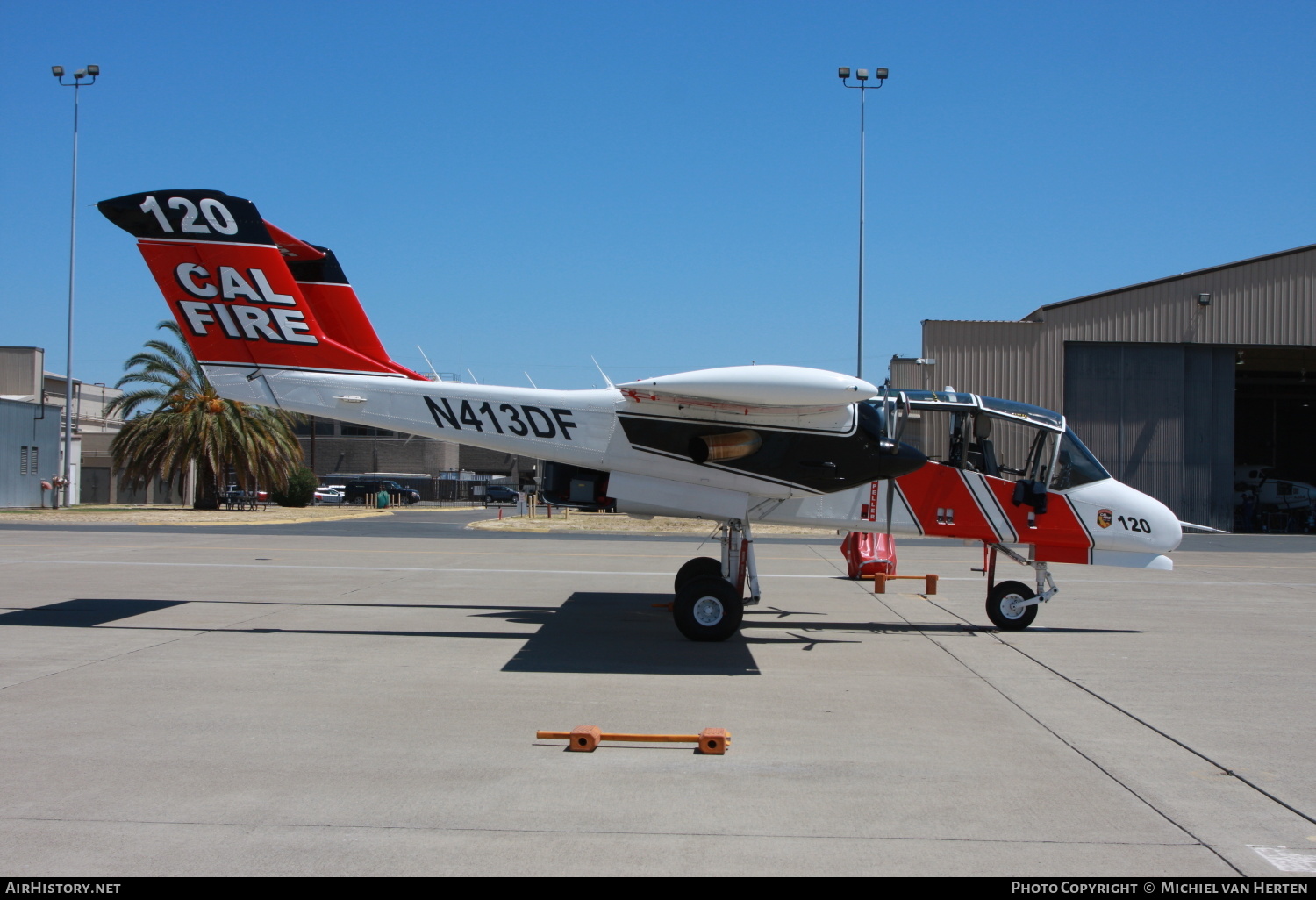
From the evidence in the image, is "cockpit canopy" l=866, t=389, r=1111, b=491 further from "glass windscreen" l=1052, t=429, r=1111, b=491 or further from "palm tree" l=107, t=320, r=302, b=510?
"palm tree" l=107, t=320, r=302, b=510

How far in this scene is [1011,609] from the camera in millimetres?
11367

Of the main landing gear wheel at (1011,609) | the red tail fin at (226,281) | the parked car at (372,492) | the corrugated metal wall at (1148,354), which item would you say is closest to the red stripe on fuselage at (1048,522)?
the main landing gear wheel at (1011,609)

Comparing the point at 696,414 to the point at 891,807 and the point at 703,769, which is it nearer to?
the point at 703,769

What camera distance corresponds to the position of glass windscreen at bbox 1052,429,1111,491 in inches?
435

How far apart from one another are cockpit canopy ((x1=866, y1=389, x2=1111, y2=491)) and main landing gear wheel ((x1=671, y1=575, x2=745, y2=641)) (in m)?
2.82

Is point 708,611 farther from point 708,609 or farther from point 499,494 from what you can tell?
point 499,494

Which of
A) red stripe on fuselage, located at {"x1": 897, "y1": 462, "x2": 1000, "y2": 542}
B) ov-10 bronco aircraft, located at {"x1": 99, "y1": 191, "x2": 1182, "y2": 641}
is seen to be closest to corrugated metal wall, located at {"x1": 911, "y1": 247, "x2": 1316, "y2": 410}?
ov-10 bronco aircraft, located at {"x1": 99, "y1": 191, "x2": 1182, "y2": 641}

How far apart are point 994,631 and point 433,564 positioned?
10.8 meters

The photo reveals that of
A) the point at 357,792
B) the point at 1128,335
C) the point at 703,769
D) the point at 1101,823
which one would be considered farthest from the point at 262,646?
the point at 1128,335

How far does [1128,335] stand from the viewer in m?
35.6

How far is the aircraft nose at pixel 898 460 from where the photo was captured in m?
10.5

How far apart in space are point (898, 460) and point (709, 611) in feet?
8.92

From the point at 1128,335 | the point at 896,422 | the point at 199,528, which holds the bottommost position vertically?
the point at 199,528

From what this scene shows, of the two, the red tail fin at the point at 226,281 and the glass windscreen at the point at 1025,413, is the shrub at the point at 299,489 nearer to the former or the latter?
the red tail fin at the point at 226,281
